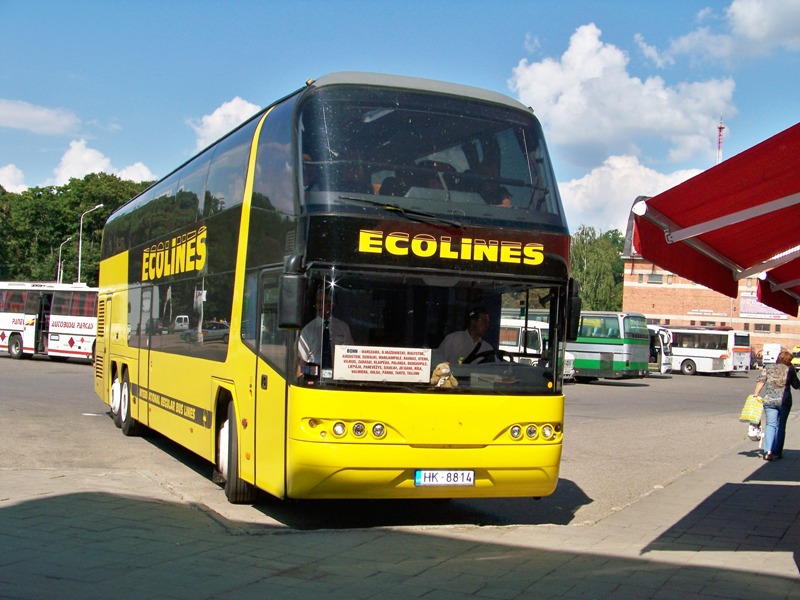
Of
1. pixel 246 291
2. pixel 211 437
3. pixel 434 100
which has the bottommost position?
pixel 211 437

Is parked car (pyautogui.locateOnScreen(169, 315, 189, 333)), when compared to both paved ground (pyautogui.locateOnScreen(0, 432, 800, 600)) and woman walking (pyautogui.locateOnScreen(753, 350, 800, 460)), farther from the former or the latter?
woman walking (pyautogui.locateOnScreen(753, 350, 800, 460))

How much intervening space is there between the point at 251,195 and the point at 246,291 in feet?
3.22

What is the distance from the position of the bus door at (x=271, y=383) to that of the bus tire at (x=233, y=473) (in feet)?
2.61

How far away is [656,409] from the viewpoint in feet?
89.3

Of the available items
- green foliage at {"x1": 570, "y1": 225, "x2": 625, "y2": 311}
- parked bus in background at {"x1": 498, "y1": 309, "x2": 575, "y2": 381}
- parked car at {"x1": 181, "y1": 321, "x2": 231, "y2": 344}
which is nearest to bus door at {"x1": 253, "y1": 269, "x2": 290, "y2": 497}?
parked car at {"x1": 181, "y1": 321, "x2": 231, "y2": 344}

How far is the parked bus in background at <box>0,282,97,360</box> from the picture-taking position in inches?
1455

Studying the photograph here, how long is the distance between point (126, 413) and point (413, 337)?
348 inches

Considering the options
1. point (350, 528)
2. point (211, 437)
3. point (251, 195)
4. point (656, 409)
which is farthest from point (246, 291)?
point (656, 409)

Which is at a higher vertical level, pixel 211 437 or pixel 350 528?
pixel 211 437

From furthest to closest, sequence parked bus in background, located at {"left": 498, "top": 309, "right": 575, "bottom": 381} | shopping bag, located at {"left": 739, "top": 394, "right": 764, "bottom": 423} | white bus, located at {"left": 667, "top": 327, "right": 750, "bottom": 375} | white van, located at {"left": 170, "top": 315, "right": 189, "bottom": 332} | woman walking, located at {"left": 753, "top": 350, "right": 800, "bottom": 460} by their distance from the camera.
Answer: white bus, located at {"left": 667, "top": 327, "right": 750, "bottom": 375} < shopping bag, located at {"left": 739, "top": 394, "right": 764, "bottom": 423} < woman walking, located at {"left": 753, "top": 350, "right": 800, "bottom": 460} < white van, located at {"left": 170, "top": 315, "right": 189, "bottom": 332} < parked bus in background, located at {"left": 498, "top": 309, "right": 575, "bottom": 381}

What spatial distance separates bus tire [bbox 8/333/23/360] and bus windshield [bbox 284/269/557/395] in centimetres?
3480

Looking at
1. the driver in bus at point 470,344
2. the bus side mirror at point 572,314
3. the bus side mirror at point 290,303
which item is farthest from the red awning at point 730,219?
the bus side mirror at point 290,303

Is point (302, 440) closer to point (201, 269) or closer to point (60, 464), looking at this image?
point (201, 269)

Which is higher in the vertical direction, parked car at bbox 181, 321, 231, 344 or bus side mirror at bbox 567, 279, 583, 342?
bus side mirror at bbox 567, 279, 583, 342
